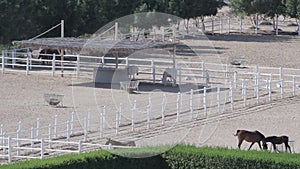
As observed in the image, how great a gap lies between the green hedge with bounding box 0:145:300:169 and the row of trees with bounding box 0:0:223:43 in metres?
32.0

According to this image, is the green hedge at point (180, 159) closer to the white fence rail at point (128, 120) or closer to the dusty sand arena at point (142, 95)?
the white fence rail at point (128, 120)

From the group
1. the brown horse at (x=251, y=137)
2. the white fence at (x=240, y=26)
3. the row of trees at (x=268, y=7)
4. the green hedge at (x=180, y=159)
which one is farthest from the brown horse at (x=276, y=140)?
the row of trees at (x=268, y=7)

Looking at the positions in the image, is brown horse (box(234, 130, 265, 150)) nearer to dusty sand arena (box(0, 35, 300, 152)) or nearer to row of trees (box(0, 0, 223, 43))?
dusty sand arena (box(0, 35, 300, 152))

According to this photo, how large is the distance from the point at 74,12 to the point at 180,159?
36248 mm

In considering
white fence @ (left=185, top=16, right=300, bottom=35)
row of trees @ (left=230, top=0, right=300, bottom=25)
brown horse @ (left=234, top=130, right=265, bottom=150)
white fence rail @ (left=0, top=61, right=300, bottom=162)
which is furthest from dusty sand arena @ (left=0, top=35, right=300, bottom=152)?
white fence @ (left=185, top=16, right=300, bottom=35)

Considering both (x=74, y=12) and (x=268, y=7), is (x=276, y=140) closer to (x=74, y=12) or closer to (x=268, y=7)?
(x=74, y=12)

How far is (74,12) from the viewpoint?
5488 centimetres

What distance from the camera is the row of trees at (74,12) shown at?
Answer: 2013 inches

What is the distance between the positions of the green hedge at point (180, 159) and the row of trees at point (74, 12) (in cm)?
3201

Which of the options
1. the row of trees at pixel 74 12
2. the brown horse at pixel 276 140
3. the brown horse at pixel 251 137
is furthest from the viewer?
the row of trees at pixel 74 12

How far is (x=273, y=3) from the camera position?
209ft

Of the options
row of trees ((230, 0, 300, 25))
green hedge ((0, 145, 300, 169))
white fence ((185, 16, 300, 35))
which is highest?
row of trees ((230, 0, 300, 25))

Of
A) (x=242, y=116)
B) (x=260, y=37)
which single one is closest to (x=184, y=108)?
(x=242, y=116)

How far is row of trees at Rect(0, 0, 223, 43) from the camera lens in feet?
168
